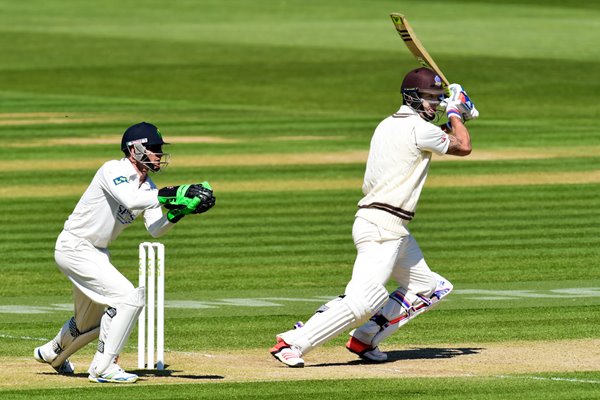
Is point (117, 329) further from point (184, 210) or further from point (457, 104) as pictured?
point (457, 104)

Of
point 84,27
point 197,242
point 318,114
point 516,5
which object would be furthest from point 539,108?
point 516,5

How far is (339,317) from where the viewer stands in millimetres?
11250

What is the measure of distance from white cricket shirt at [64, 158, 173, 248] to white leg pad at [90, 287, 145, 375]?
1.65ft

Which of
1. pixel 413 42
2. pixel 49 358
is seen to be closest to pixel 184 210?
pixel 49 358

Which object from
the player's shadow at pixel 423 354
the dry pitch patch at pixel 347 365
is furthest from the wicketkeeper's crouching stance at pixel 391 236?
the dry pitch patch at pixel 347 365

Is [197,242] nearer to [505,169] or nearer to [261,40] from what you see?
[505,169]

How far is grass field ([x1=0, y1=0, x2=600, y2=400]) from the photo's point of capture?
11398 mm

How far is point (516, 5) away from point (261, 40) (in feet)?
62.9

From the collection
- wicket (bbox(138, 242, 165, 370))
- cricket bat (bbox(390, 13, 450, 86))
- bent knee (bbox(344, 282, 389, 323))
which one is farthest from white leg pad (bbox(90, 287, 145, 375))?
cricket bat (bbox(390, 13, 450, 86))

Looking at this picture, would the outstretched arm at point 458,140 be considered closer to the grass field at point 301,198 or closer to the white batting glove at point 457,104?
the white batting glove at point 457,104

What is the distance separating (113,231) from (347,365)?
82.6 inches

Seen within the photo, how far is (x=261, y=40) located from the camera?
2066 inches

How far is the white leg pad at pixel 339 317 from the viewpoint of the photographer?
11.2 meters

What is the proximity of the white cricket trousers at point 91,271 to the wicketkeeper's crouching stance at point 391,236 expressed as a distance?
52.2 inches
